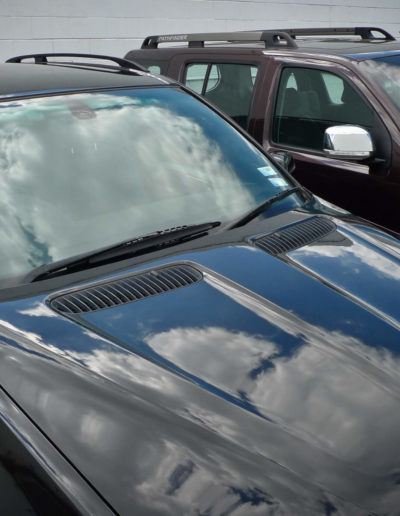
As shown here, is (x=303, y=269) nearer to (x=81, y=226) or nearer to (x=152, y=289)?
(x=152, y=289)

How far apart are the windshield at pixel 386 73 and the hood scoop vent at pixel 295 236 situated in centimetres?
181

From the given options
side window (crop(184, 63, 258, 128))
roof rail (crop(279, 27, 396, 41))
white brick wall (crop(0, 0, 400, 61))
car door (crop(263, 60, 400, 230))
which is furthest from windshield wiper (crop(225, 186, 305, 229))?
white brick wall (crop(0, 0, 400, 61))

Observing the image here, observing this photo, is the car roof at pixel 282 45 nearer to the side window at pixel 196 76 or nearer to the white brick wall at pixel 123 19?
the side window at pixel 196 76

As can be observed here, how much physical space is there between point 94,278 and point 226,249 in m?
0.50

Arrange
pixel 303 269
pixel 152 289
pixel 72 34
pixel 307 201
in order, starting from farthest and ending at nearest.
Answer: pixel 72 34 → pixel 307 201 → pixel 303 269 → pixel 152 289

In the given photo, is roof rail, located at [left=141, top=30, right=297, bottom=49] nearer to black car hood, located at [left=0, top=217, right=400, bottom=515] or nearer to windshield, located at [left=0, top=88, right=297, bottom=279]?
windshield, located at [left=0, top=88, right=297, bottom=279]

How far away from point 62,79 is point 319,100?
2.35m

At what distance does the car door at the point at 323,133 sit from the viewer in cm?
436

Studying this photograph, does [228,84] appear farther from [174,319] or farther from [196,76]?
[174,319]

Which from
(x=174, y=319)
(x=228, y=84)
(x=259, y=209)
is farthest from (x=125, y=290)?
(x=228, y=84)

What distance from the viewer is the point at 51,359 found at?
74.3 inches

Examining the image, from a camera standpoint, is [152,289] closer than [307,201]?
Yes

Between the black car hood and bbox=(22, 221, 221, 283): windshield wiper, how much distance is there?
135 mm

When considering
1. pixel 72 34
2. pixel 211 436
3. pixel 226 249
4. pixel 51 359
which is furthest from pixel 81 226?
pixel 72 34
